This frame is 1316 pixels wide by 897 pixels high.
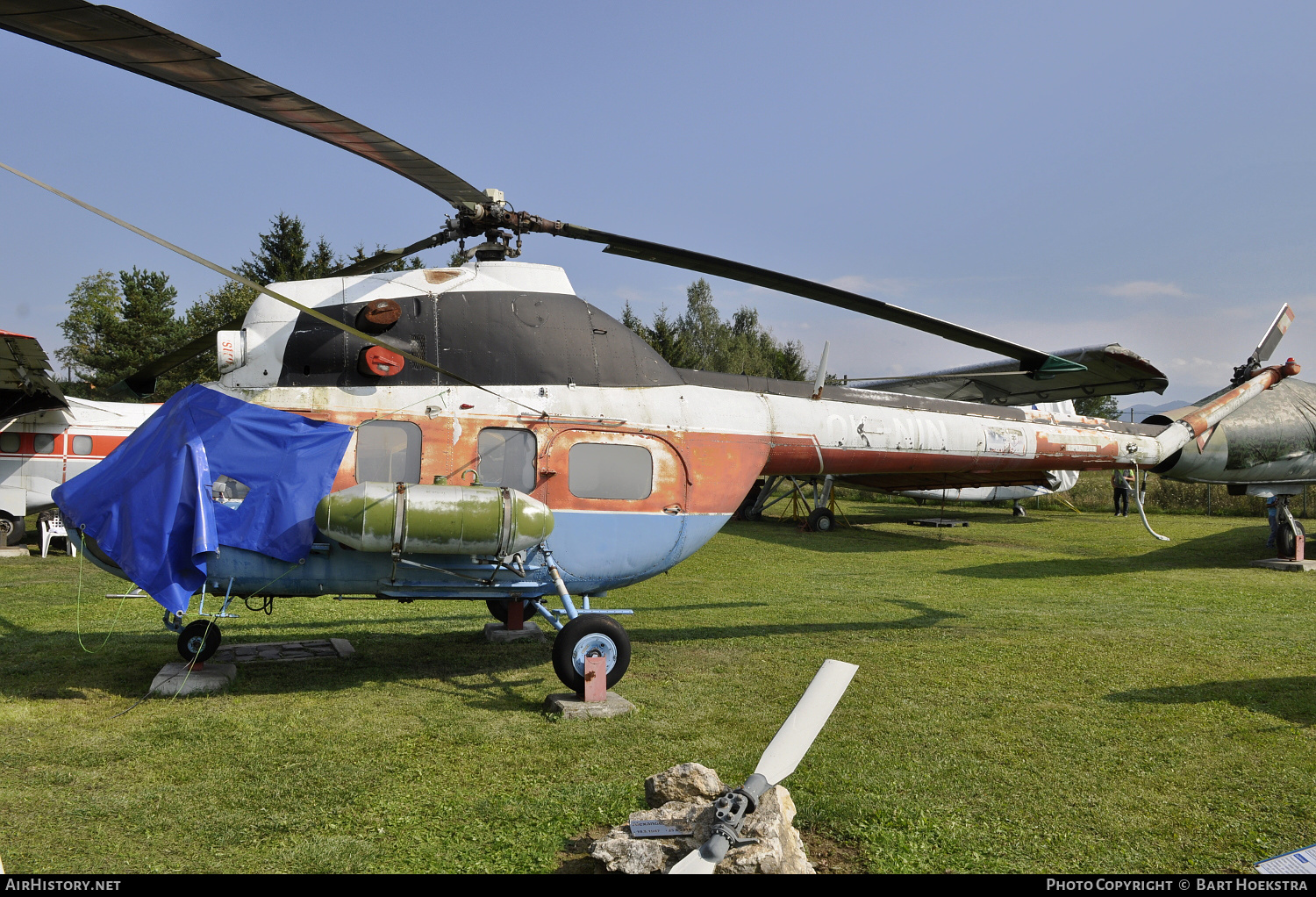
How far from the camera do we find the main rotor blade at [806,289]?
7426 mm

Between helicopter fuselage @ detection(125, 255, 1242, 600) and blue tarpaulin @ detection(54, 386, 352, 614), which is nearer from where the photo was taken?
blue tarpaulin @ detection(54, 386, 352, 614)

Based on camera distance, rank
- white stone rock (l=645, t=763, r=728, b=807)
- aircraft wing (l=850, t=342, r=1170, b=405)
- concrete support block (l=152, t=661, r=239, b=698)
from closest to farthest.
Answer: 1. white stone rock (l=645, t=763, r=728, b=807)
2. concrete support block (l=152, t=661, r=239, b=698)
3. aircraft wing (l=850, t=342, r=1170, b=405)

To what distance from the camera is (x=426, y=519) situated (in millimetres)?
6691

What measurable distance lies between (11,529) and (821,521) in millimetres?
20181

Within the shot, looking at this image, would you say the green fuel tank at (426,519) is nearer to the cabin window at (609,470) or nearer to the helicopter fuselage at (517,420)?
the helicopter fuselage at (517,420)

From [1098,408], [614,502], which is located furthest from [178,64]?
[1098,408]

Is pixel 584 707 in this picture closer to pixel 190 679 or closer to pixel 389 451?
pixel 389 451

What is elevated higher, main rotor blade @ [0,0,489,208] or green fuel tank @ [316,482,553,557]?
A: main rotor blade @ [0,0,489,208]

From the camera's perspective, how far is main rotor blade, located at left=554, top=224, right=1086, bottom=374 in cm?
743

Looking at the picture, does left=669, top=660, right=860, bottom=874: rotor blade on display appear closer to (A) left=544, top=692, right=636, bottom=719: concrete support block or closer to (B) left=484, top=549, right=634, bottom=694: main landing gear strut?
(A) left=544, top=692, right=636, bottom=719: concrete support block

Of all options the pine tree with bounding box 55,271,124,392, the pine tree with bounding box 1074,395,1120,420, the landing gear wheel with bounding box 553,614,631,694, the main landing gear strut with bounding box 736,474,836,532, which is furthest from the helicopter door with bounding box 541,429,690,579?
the pine tree with bounding box 1074,395,1120,420

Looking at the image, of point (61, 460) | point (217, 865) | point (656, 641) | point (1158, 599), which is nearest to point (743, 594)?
point (656, 641)

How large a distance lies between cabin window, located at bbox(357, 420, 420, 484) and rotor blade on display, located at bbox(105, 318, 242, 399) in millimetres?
1834

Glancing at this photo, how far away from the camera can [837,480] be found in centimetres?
2634
